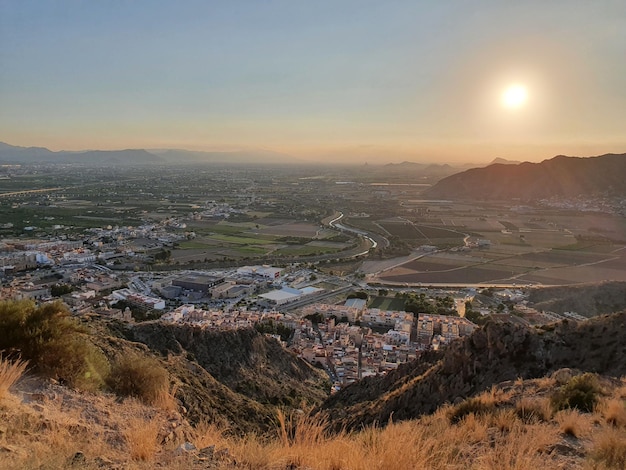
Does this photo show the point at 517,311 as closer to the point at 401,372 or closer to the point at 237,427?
the point at 401,372

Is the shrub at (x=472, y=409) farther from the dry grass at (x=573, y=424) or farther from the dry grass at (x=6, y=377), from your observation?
the dry grass at (x=6, y=377)

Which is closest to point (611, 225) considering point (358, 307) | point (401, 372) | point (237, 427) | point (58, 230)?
point (358, 307)

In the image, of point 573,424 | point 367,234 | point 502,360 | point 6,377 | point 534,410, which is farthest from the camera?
point 367,234

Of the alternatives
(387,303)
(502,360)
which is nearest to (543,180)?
(387,303)

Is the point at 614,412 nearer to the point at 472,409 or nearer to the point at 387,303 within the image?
the point at 472,409

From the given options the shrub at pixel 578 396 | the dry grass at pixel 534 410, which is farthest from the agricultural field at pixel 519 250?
the dry grass at pixel 534 410
